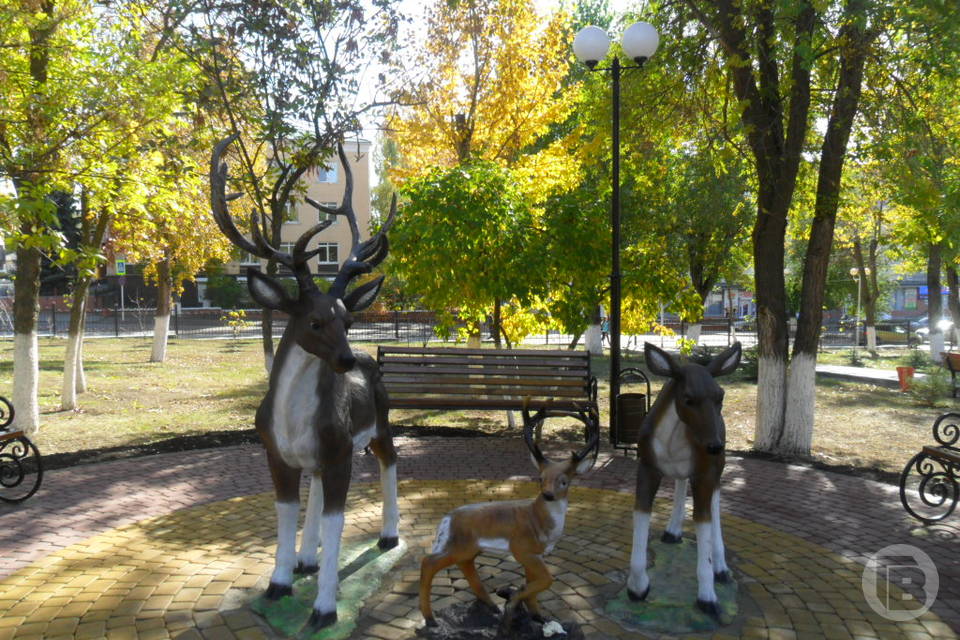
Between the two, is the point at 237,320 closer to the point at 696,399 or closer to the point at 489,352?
the point at 489,352

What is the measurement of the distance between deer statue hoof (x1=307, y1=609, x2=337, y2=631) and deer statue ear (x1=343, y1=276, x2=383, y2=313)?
1.85 metres

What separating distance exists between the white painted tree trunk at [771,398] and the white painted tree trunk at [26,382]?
10.5 meters

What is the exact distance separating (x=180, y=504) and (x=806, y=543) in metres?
5.98

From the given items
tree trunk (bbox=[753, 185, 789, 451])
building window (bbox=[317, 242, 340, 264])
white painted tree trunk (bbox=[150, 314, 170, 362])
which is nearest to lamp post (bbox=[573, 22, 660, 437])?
tree trunk (bbox=[753, 185, 789, 451])

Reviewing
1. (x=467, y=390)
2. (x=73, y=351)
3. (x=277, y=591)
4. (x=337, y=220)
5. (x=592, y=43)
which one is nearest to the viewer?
(x=277, y=591)

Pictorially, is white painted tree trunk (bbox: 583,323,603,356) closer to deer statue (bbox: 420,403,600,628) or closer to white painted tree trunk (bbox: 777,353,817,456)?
white painted tree trunk (bbox: 777,353,817,456)

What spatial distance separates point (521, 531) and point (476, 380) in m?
5.52

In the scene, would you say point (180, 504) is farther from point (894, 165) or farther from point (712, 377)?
point (894, 165)

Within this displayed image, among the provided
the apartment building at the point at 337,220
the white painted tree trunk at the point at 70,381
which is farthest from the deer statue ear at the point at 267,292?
the apartment building at the point at 337,220

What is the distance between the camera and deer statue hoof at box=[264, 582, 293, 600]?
409cm

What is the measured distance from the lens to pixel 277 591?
4094 millimetres

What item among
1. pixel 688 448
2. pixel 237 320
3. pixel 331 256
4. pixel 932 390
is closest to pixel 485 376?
pixel 688 448

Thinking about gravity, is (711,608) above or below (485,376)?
below

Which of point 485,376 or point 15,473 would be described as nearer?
point 15,473
